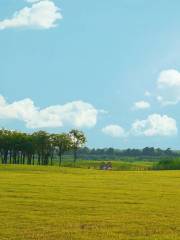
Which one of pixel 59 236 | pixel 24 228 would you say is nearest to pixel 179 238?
pixel 59 236

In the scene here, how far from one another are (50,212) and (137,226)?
17.5 feet

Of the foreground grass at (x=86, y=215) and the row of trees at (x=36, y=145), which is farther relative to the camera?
the row of trees at (x=36, y=145)

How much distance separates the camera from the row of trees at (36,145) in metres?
132

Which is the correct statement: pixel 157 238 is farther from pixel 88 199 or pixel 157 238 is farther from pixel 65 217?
pixel 88 199

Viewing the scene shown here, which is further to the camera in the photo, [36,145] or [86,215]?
[36,145]

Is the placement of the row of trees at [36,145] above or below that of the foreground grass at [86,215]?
above

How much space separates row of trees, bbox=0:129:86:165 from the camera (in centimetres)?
13150

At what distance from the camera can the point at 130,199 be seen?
105 ft

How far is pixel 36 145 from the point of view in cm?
13412

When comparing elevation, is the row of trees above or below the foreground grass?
above

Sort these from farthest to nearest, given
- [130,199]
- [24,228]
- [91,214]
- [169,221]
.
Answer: [130,199] < [91,214] < [169,221] < [24,228]

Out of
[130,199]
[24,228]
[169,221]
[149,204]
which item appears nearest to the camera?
[24,228]

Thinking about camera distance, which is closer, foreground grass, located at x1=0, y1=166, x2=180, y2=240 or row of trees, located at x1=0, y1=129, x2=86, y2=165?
foreground grass, located at x1=0, y1=166, x2=180, y2=240

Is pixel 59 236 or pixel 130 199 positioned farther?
pixel 130 199
